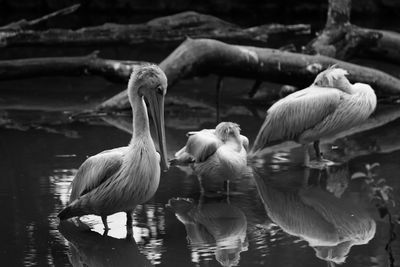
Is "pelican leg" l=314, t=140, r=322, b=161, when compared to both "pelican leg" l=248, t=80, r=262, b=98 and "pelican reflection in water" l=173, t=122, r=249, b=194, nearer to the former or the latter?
"pelican reflection in water" l=173, t=122, r=249, b=194

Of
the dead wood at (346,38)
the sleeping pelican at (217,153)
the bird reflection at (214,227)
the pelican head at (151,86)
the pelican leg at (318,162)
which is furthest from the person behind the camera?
the dead wood at (346,38)

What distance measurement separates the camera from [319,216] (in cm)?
539

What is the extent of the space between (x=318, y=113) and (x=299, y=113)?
15 cm

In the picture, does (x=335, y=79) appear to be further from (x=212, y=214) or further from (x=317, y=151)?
(x=212, y=214)

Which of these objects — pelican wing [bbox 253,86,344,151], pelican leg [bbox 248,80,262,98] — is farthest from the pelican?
pelican leg [bbox 248,80,262,98]

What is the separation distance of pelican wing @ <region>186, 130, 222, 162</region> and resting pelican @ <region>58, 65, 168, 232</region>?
831mm

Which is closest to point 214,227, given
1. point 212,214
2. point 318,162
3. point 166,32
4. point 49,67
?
point 212,214

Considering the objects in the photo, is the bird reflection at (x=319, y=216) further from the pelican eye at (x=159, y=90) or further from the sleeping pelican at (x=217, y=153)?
the pelican eye at (x=159, y=90)

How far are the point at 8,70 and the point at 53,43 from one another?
2.36ft

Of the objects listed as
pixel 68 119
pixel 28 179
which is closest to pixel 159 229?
pixel 28 179

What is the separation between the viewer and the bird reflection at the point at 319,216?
15.7 ft

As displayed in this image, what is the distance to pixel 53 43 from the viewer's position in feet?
32.4

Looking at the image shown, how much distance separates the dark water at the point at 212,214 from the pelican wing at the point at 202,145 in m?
0.29

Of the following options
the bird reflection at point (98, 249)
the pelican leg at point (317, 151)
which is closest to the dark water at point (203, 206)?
the bird reflection at point (98, 249)
